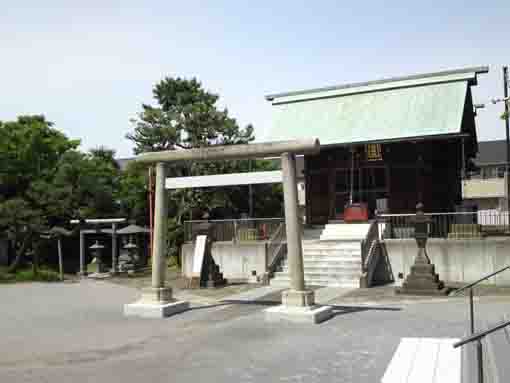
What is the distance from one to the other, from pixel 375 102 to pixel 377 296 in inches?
434

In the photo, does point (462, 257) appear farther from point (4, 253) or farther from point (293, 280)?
point (4, 253)

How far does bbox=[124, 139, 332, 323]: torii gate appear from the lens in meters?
11.5

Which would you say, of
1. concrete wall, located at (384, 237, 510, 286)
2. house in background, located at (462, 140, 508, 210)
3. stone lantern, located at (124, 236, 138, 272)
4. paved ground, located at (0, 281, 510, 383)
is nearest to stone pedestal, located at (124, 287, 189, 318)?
paved ground, located at (0, 281, 510, 383)

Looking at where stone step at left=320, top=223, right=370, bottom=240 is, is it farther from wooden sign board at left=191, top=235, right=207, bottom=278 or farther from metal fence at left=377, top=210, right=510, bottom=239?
wooden sign board at left=191, top=235, right=207, bottom=278

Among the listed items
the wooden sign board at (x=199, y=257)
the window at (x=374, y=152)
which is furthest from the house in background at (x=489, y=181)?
the wooden sign board at (x=199, y=257)

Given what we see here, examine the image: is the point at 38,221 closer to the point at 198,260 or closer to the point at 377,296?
the point at 198,260

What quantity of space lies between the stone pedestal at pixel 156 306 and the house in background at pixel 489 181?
84.6ft

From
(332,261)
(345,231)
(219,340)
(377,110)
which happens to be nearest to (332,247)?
(332,261)

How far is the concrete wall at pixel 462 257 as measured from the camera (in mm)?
16609

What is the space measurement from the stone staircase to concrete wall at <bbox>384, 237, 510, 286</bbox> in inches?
62.0

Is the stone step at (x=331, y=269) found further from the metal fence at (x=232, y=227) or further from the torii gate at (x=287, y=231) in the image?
the torii gate at (x=287, y=231)

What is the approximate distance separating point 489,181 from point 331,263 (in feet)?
86.6

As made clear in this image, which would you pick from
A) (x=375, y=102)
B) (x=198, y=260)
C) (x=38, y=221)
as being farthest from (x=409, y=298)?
(x=38, y=221)

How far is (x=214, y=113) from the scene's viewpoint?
2630cm
